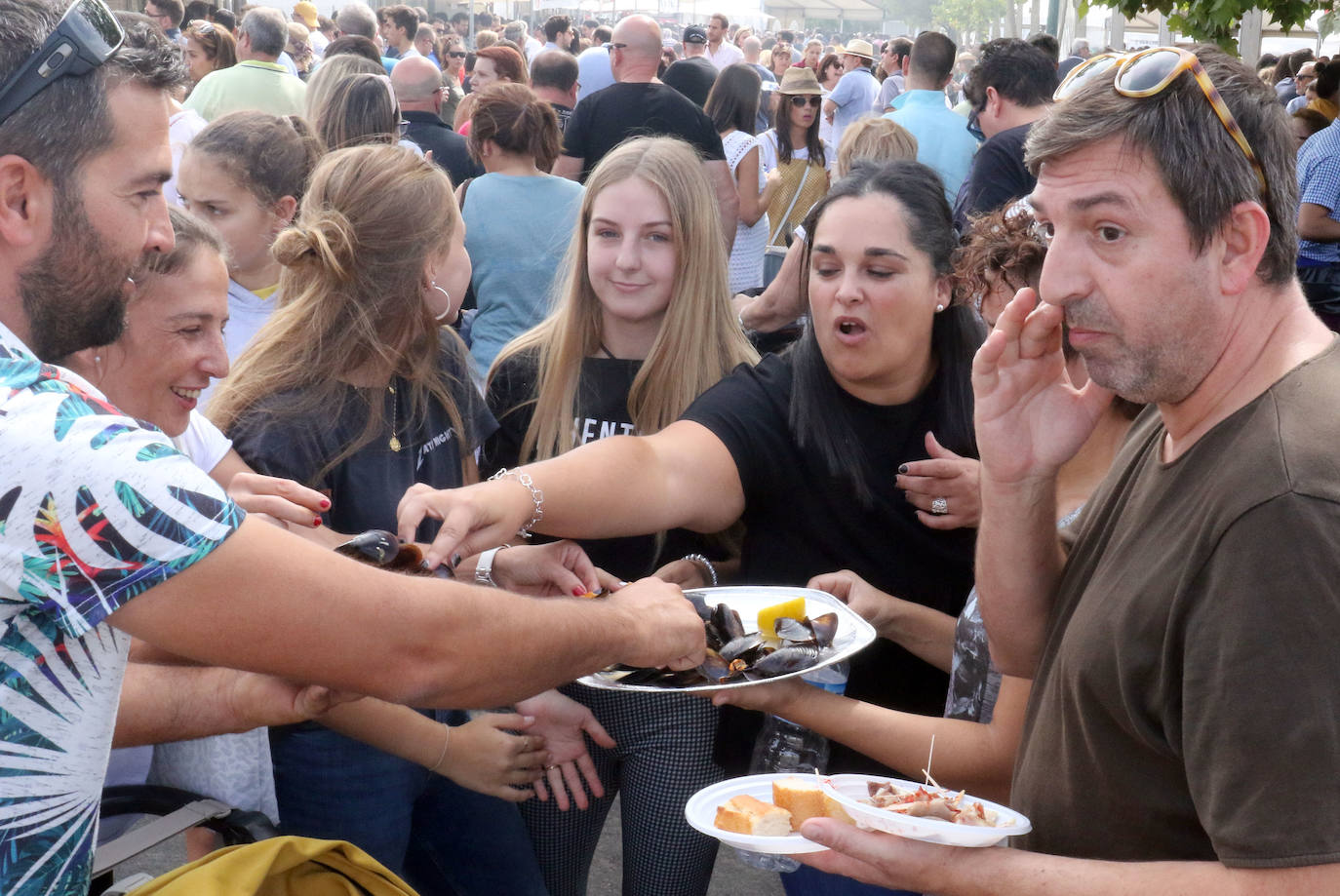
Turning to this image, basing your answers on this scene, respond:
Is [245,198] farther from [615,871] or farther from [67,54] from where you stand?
[615,871]

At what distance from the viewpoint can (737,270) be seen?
752 centimetres

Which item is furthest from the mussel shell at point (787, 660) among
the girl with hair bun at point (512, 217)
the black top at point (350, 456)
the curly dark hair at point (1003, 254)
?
the girl with hair bun at point (512, 217)

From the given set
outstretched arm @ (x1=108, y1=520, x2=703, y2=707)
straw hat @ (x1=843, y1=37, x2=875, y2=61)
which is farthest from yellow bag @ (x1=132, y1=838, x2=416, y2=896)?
straw hat @ (x1=843, y1=37, x2=875, y2=61)

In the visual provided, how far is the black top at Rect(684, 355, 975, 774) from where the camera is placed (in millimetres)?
2604

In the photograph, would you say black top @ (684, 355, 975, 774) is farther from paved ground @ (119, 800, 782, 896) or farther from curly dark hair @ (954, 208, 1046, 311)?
paved ground @ (119, 800, 782, 896)

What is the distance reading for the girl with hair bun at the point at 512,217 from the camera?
16.4 feet

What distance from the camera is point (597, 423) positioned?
312 centimetres

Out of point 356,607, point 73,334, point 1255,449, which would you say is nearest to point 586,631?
point 356,607

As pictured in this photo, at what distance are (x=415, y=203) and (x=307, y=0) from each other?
44.3 feet

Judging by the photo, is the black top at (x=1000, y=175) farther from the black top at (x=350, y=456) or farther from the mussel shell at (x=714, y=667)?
the mussel shell at (x=714, y=667)

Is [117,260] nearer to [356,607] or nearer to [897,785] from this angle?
[356,607]

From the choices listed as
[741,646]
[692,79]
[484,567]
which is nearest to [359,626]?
[741,646]

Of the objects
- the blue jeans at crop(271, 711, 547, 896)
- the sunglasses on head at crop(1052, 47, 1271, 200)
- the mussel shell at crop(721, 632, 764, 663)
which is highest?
the sunglasses on head at crop(1052, 47, 1271, 200)

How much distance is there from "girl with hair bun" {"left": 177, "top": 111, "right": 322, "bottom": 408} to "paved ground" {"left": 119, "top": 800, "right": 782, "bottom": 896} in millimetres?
1816
